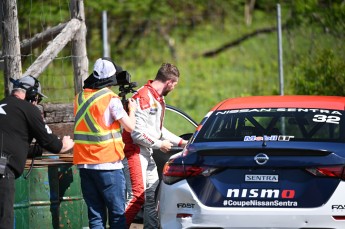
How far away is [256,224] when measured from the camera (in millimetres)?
6988

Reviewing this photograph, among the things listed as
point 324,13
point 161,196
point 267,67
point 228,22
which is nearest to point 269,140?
point 161,196

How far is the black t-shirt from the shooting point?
786 centimetres

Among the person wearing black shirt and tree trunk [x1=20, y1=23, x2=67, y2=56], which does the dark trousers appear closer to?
the person wearing black shirt

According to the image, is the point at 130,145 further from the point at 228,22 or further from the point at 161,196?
the point at 228,22

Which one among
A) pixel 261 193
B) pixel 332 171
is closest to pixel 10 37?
pixel 261 193

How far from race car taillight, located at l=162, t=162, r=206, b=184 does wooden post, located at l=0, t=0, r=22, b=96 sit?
3.21 metres

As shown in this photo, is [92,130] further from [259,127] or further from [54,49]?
[54,49]

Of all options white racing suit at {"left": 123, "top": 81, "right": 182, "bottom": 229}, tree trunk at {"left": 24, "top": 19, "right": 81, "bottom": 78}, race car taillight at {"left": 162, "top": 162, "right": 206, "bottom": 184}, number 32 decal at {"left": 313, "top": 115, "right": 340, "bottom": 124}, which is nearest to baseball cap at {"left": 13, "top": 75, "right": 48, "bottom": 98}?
white racing suit at {"left": 123, "top": 81, "right": 182, "bottom": 229}

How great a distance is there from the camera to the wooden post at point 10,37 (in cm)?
1000

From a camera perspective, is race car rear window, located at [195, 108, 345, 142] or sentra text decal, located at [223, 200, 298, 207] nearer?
sentra text decal, located at [223, 200, 298, 207]

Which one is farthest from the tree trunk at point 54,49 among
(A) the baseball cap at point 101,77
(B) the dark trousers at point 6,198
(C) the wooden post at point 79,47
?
(B) the dark trousers at point 6,198

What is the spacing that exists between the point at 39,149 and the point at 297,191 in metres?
2.81

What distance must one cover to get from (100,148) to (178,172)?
1.15 metres

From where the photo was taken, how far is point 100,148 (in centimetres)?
826
